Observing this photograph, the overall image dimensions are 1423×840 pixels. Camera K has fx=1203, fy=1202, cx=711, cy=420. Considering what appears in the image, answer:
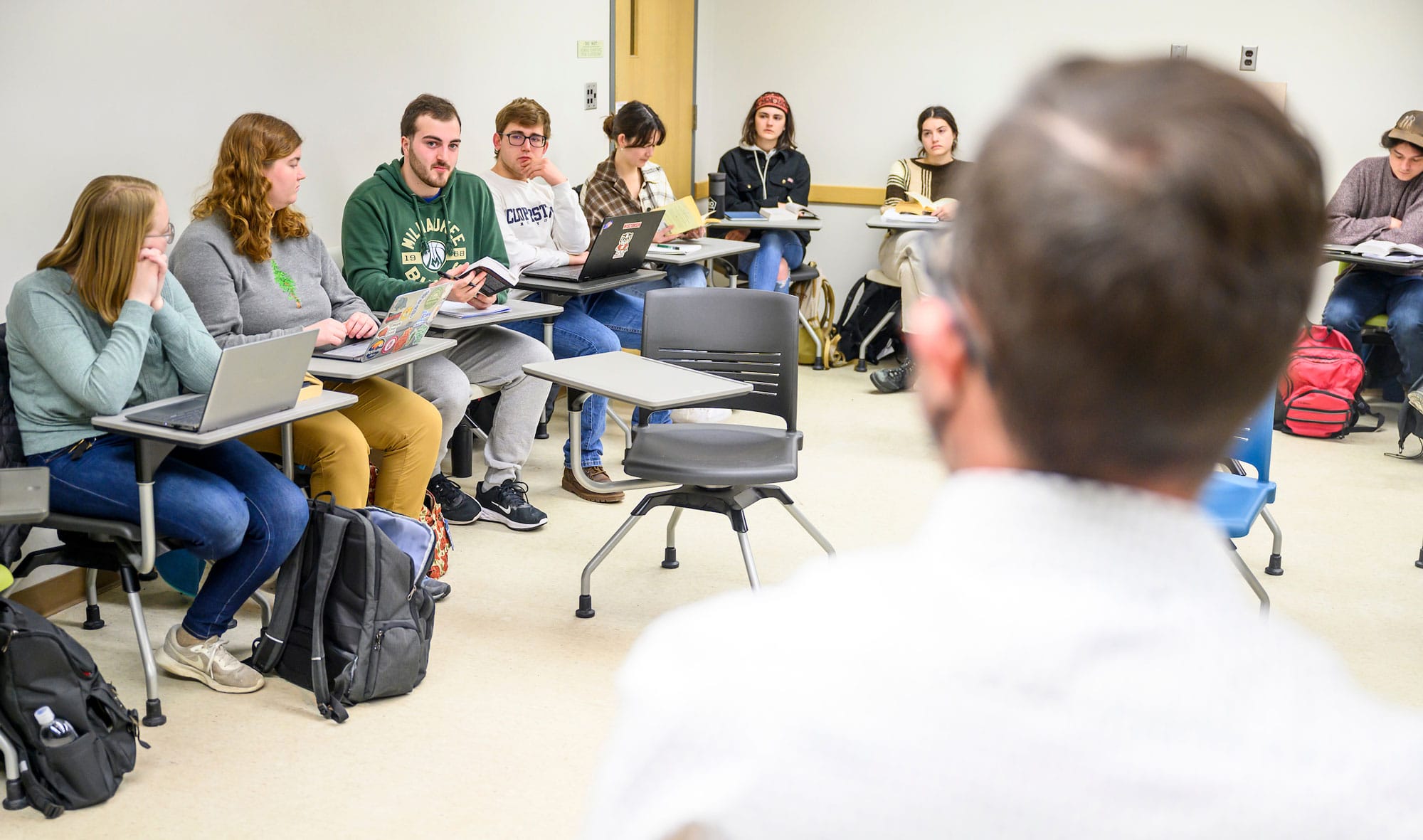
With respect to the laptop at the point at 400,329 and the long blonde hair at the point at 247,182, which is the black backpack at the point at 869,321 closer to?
the laptop at the point at 400,329

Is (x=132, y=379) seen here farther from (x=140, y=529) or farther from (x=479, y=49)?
(x=479, y=49)

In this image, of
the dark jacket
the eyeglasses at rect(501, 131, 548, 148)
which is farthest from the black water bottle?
the eyeglasses at rect(501, 131, 548, 148)

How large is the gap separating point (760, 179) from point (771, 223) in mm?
833

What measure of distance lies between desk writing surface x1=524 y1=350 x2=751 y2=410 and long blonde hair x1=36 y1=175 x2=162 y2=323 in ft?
3.11

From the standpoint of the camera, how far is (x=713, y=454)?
319cm

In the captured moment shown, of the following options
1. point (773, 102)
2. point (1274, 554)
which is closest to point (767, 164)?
point (773, 102)

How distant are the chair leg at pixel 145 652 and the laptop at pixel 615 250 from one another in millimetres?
2091

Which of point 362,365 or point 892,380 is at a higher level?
point 362,365

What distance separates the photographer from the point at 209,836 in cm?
219

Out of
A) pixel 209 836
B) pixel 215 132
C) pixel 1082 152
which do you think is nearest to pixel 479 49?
pixel 215 132

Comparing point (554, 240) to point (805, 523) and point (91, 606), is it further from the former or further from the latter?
point (91, 606)

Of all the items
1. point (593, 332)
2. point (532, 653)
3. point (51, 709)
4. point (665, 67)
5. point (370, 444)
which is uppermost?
point (665, 67)

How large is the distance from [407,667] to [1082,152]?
8.36ft

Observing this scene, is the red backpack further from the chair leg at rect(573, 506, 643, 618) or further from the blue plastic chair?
the chair leg at rect(573, 506, 643, 618)
